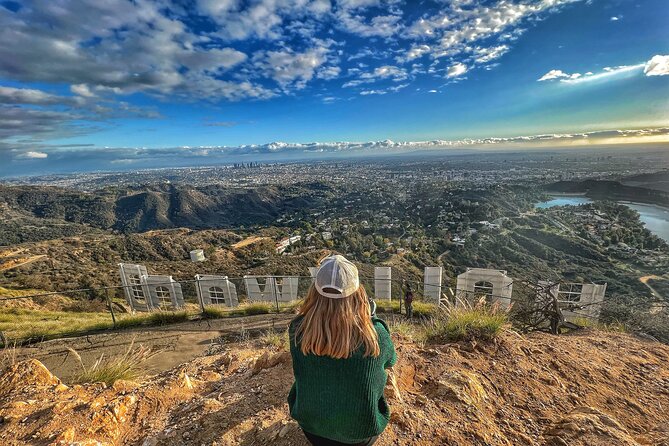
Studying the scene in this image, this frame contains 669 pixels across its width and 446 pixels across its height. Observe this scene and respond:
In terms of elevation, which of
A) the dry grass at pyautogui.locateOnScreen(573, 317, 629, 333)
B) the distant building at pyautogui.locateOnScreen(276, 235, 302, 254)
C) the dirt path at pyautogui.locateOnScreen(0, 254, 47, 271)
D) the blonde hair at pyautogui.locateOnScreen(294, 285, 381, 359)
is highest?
the blonde hair at pyautogui.locateOnScreen(294, 285, 381, 359)

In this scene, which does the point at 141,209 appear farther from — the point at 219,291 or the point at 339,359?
the point at 339,359

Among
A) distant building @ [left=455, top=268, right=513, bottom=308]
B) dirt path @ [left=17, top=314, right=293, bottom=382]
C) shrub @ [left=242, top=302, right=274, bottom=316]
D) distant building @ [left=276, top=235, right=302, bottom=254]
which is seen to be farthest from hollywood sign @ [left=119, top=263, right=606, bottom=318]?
distant building @ [left=276, top=235, right=302, bottom=254]

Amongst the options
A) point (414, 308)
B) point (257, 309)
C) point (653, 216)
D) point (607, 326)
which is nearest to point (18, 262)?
point (257, 309)

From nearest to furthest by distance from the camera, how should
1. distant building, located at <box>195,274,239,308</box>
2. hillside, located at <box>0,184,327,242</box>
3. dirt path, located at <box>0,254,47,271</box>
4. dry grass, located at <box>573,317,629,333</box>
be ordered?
dry grass, located at <box>573,317,629,333</box>, distant building, located at <box>195,274,239,308</box>, dirt path, located at <box>0,254,47,271</box>, hillside, located at <box>0,184,327,242</box>

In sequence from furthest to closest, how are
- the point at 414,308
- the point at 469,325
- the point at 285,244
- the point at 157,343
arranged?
the point at 285,244
the point at 414,308
the point at 157,343
the point at 469,325

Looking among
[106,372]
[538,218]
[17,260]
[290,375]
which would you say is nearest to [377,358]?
[290,375]

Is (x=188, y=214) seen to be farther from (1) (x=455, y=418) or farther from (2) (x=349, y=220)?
(1) (x=455, y=418)

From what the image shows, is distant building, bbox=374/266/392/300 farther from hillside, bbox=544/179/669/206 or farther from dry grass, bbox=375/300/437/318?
hillside, bbox=544/179/669/206
